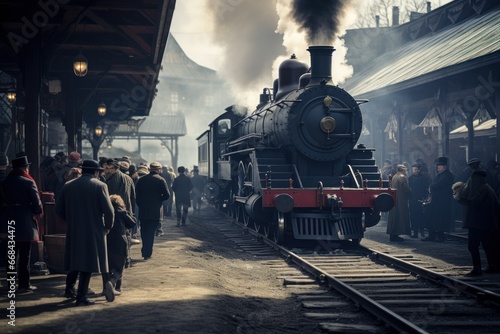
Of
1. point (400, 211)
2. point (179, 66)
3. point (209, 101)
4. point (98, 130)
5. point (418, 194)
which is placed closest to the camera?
point (400, 211)

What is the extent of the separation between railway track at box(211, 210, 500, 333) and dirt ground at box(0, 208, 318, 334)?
276 mm

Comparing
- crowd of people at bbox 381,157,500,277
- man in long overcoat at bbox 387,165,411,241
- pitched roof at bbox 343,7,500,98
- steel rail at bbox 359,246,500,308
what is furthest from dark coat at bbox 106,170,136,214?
pitched roof at bbox 343,7,500,98

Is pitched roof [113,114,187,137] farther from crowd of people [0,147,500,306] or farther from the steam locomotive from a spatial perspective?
the steam locomotive

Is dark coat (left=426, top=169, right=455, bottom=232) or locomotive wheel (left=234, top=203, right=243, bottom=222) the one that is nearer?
dark coat (left=426, top=169, right=455, bottom=232)

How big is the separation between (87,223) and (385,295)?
11.3 feet

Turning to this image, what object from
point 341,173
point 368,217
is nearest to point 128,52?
point 341,173

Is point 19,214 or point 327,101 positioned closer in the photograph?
point 19,214

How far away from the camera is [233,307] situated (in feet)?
22.3

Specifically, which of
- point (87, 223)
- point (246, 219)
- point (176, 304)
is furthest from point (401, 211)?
point (87, 223)

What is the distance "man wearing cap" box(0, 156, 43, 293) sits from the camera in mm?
7387

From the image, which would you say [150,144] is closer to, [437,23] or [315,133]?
[437,23]

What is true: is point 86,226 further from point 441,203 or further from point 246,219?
point 246,219

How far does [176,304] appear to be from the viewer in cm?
655

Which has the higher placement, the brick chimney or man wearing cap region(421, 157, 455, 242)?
the brick chimney
